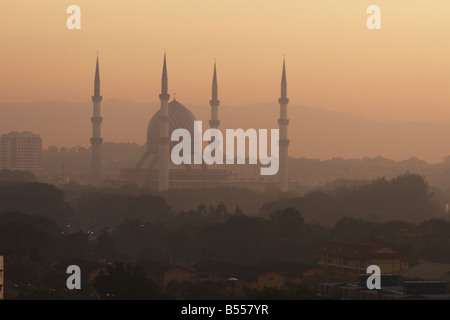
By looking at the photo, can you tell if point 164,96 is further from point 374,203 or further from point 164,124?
point 374,203

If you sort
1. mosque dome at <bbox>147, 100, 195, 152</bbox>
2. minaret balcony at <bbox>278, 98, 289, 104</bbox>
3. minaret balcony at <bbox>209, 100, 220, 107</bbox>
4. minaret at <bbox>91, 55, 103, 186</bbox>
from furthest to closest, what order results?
mosque dome at <bbox>147, 100, 195, 152</bbox>
minaret balcony at <bbox>209, 100, 220, 107</bbox>
minaret at <bbox>91, 55, 103, 186</bbox>
minaret balcony at <bbox>278, 98, 289, 104</bbox>

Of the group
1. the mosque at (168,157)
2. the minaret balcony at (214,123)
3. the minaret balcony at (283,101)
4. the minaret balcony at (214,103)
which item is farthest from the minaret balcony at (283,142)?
the minaret balcony at (214,103)

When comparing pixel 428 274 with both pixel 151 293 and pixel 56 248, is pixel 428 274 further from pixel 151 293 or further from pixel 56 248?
pixel 56 248

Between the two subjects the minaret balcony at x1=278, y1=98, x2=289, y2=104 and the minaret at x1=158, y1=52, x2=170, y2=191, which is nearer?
the minaret at x1=158, y1=52, x2=170, y2=191

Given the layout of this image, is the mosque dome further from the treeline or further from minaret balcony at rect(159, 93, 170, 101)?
the treeline

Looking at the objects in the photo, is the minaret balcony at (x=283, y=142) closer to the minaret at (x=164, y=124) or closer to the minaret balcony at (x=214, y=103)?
the minaret balcony at (x=214, y=103)

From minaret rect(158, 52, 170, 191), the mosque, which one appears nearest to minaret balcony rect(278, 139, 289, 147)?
the mosque
